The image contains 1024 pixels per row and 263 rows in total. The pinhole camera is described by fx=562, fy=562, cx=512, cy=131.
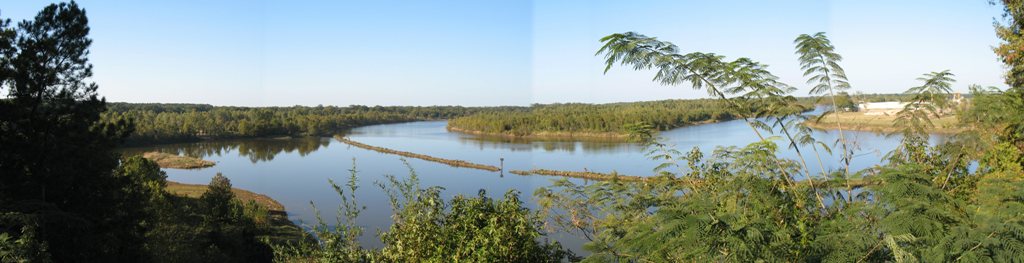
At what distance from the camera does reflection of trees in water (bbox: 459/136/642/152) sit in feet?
110

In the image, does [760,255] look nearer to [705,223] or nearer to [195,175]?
[705,223]

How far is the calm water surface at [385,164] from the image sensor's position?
18.7 m

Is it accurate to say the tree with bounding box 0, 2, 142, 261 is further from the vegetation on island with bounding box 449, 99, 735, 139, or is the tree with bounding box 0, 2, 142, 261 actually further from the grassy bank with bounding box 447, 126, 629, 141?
the vegetation on island with bounding box 449, 99, 735, 139

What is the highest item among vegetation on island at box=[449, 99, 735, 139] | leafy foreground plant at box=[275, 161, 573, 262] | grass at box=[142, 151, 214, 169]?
leafy foreground plant at box=[275, 161, 573, 262]

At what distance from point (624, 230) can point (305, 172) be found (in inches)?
1058

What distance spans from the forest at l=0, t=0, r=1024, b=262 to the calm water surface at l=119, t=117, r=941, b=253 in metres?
5.71

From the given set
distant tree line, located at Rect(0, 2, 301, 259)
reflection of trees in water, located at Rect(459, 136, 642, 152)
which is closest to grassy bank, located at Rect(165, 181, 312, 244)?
distant tree line, located at Rect(0, 2, 301, 259)

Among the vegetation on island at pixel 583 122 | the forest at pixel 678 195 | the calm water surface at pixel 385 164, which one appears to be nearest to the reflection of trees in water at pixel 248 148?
the calm water surface at pixel 385 164

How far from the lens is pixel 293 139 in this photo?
50000mm

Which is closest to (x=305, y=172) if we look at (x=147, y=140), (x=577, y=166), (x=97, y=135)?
(x=577, y=166)

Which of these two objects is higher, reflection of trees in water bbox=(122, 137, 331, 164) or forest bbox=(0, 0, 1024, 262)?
forest bbox=(0, 0, 1024, 262)

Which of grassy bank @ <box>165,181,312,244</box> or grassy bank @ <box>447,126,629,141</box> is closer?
grassy bank @ <box>165,181,312,244</box>

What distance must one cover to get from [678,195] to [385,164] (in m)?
26.7

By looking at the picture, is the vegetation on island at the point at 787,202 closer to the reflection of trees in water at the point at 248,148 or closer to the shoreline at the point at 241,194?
the shoreline at the point at 241,194
